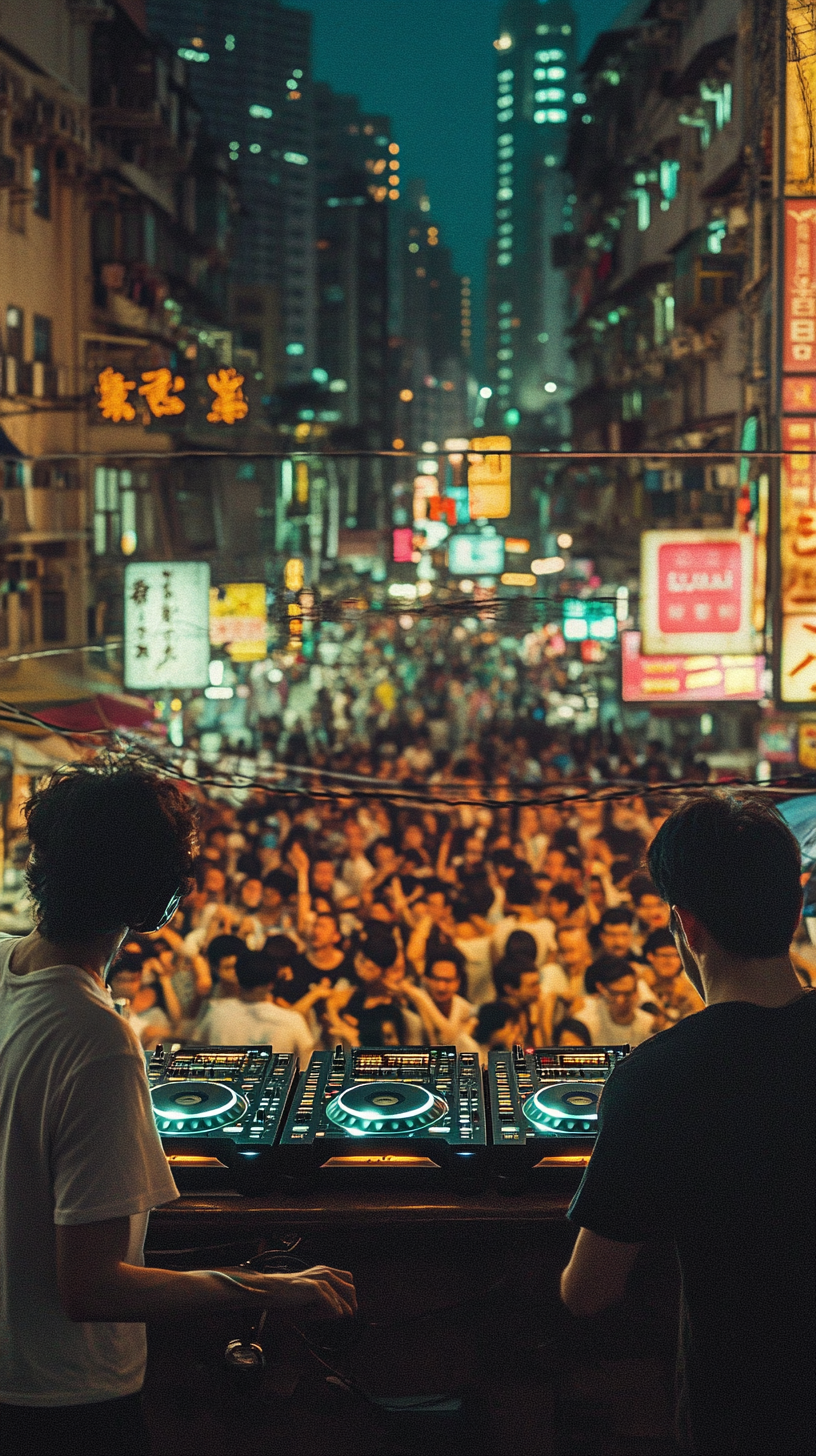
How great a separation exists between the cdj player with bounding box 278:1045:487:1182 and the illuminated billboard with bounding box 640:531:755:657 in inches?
249

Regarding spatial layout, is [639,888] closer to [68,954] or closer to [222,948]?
[222,948]

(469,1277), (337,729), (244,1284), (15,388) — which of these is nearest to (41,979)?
(244,1284)

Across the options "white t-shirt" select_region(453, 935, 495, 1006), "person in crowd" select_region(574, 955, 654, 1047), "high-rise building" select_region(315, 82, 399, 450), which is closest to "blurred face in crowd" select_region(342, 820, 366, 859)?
"white t-shirt" select_region(453, 935, 495, 1006)

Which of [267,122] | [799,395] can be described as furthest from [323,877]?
[267,122]

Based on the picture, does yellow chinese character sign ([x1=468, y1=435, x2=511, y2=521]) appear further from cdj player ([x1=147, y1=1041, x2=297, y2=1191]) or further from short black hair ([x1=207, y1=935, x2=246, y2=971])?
cdj player ([x1=147, y1=1041, x2=297, y2=1191])

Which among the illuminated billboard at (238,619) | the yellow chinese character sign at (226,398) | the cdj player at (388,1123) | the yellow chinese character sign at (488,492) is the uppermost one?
the yellow chinese character sign at (226,398)

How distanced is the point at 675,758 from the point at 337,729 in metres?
7.17

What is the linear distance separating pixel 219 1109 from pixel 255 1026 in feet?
11.9

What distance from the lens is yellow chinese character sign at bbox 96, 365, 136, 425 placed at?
14.1 m

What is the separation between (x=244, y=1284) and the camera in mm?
2408

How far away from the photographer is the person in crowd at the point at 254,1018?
7156 mm

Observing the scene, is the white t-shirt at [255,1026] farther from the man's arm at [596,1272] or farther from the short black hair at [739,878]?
the short black hair at [739,878]

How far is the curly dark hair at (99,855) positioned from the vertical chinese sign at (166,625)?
27.6 ft

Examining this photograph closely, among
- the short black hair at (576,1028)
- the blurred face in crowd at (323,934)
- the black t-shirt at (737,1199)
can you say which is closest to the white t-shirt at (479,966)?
the blurred face in crowd at (323,934)
